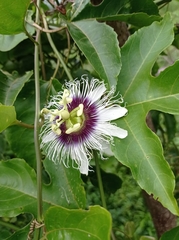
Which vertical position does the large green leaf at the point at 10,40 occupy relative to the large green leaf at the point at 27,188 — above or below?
above

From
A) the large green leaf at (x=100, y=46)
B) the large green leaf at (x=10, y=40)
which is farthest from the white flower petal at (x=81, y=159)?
the large green leaf at (x=10, y=40)

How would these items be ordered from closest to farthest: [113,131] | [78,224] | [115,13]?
1. [78,224]
2. [113,131]
3. [115,13]

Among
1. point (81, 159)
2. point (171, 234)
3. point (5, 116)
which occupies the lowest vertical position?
point (171, 234)

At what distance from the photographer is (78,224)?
20.9 inches

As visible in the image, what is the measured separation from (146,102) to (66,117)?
0.38 ft

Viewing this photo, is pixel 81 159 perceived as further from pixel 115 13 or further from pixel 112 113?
pixel 115 13

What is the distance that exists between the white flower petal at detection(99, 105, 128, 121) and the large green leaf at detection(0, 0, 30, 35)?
171mm

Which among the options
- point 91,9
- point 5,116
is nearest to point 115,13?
point 91,9

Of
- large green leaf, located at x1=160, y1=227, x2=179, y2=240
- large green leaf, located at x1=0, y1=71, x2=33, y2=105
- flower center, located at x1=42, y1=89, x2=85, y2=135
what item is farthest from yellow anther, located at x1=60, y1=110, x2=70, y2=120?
large green leaf, located at x1=160, y1=227, x2=179, y2=240

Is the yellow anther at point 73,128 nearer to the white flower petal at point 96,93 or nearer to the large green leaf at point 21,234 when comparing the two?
the white flower petal at point 96,93

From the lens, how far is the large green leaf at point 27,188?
0.67 m

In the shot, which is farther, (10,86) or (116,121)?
(10,86)

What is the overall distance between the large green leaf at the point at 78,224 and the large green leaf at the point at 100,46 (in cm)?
19

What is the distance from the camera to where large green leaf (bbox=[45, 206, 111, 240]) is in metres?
0.50
